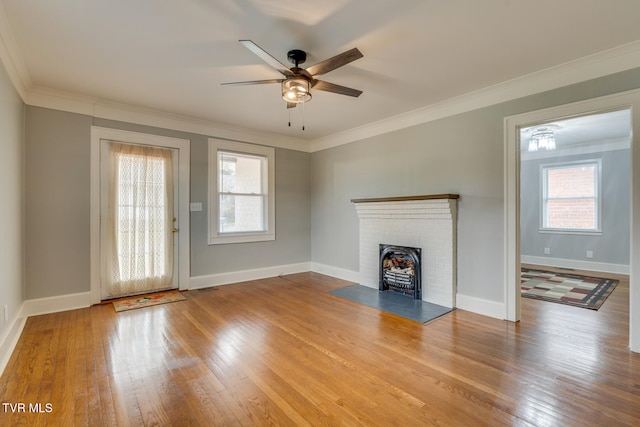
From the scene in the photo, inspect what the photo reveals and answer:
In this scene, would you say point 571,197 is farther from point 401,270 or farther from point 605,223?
point 401,270

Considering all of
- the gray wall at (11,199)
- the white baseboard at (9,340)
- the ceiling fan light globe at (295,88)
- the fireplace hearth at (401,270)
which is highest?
the ceiling fan light globe at (295,88)

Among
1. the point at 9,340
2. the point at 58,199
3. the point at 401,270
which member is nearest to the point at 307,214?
the point at 401,270

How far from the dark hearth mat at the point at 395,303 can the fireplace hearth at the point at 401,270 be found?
0.11m

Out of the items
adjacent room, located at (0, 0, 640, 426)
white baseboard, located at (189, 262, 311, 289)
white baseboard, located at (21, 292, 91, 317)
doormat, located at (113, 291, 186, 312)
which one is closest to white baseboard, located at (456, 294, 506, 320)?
adjacent room, located at (0, 0, 640, 426)

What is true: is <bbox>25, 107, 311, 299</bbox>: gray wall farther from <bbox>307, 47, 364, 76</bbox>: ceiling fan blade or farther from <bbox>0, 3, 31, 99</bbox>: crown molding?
<bbox>307, 47, 364, 76</bbox>: ceiling fan blade

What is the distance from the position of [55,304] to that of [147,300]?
93 cm

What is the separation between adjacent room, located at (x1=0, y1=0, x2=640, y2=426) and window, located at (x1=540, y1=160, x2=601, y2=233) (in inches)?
5.4

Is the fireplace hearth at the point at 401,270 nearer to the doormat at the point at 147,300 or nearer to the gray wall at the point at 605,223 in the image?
the doormat at the point at 147,300

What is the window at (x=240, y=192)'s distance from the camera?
4.66 meters

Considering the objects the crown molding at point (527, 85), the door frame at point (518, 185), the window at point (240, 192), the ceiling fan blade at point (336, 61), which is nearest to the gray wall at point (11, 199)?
the window at point (240, 192)

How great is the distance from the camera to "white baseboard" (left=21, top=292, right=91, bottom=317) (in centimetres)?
331

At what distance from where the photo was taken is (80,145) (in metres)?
3.62

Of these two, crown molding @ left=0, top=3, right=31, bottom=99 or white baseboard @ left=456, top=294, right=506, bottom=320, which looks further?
white baseboard @ left=456, top=294, right=506, bottom=320

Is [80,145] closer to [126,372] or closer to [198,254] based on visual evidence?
[198,254]
